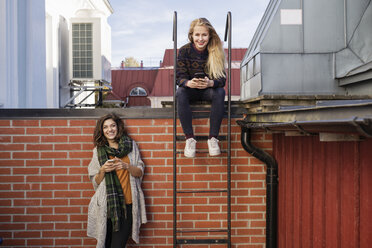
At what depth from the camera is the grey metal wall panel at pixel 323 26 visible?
394cm

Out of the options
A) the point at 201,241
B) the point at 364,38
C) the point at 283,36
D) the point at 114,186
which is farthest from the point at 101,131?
the point at 364,38

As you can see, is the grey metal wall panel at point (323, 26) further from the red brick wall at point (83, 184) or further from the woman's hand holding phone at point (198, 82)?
the woman's hand holding phone at point (198, 82)

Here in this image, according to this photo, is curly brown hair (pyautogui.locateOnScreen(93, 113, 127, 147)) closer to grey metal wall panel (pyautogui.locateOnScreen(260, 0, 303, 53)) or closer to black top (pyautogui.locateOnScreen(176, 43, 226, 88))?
black top (pyautogui.locateOnScreen(176, 43, 226, 88))

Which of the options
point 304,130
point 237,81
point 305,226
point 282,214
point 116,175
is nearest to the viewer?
point 304,130

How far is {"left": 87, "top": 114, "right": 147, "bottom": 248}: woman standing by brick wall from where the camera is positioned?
2709 mm

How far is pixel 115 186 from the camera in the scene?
2742 mm

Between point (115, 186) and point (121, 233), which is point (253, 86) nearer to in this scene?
point (115, 186)

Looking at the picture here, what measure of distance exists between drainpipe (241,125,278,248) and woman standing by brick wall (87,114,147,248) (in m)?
1.05

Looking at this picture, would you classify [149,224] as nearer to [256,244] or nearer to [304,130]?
[256,244]

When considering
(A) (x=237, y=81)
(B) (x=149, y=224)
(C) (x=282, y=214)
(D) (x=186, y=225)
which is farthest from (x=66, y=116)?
(A) (x=237, y=81)

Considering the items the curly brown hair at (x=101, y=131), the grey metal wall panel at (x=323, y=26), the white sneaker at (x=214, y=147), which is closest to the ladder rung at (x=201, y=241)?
the white sneaker at (x=214, y=147)

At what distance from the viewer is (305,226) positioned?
8.41ft

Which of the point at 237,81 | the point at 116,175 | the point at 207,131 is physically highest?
the point at 237,81

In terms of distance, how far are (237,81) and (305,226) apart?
975 cm
